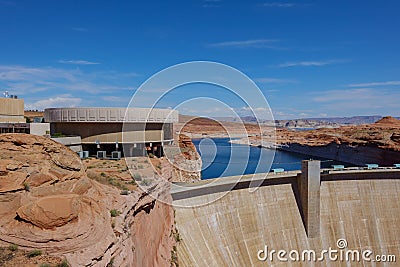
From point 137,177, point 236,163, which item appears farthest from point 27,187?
point 236,163

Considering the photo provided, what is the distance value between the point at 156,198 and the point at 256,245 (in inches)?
374

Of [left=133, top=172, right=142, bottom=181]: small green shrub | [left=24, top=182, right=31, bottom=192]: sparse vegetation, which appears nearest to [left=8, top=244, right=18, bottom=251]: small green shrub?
[left=24, top=182, right=31, bottom=192]: sparse vegetation

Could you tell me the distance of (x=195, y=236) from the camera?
1667 centimetres

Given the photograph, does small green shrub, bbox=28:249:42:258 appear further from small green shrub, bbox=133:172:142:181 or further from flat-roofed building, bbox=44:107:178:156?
flat-roofed building, bbox=44:107:178:156

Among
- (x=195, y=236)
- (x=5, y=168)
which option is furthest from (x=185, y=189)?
(x=5, y=168)

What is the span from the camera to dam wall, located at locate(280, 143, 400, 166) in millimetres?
51875

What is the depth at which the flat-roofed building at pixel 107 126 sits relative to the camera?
17.1 metres

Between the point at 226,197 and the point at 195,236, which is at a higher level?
the point at 226,197

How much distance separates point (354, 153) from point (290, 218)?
46263 millimetres

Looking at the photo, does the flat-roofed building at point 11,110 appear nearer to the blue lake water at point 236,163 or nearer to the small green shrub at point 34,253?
the small green shrub at point 34,253

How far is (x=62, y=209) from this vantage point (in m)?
6.38

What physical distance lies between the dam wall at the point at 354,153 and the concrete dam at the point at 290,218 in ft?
99.9

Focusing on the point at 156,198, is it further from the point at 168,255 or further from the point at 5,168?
the point at 5,168

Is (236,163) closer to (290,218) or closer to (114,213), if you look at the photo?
(290,218)
